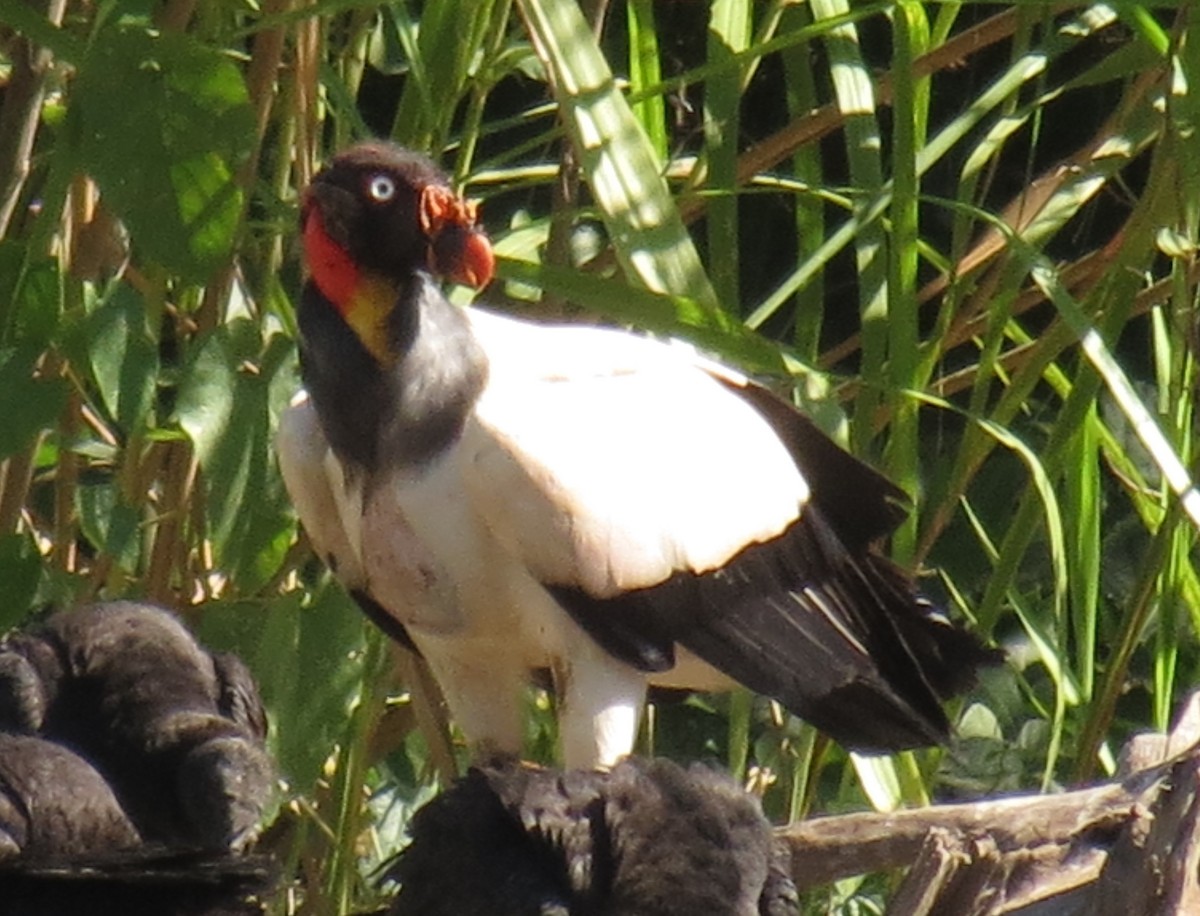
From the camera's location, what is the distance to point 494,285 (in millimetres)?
2611

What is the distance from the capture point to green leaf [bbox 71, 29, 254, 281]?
68.4 inches

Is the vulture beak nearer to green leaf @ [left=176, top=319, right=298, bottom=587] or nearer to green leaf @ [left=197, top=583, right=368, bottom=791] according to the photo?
green leaf @ [left=176, top=319, right=298, bottom=587]

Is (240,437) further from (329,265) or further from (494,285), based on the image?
(494,285)

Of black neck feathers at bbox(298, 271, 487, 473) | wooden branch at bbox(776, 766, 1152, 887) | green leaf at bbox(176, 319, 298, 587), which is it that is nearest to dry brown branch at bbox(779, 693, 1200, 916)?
wooden branch at bbox(776, 766, 1152, 887)

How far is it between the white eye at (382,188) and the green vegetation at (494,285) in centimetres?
8

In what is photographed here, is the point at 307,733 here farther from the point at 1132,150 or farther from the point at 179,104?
the point at 1132,150

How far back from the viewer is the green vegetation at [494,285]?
6.06 ft

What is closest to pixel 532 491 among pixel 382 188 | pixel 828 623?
pixel 382 188

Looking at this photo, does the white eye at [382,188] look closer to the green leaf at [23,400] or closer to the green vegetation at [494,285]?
the green vegetation at [494,285]

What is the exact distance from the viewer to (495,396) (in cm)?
196

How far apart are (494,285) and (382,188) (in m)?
0.67

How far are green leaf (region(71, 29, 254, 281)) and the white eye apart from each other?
0.19 meters

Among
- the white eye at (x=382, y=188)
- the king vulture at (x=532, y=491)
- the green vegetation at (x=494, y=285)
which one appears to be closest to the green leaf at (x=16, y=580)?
the green vegetation at (x=494, y=285)

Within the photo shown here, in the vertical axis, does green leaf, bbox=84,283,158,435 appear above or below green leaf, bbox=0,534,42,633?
above
